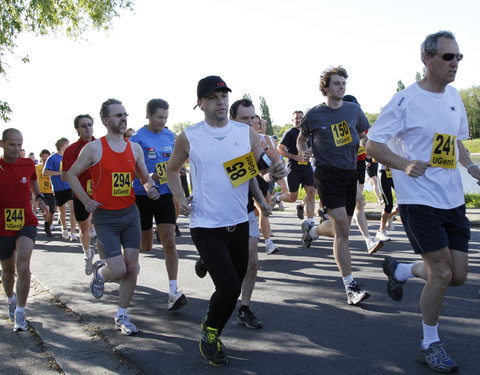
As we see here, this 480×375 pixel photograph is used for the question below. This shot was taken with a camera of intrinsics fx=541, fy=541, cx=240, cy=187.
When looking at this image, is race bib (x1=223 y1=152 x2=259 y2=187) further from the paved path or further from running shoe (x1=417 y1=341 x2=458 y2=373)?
running shoe (x1=417 y1=341 x2=458 y2=373)

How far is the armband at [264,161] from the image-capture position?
4.00 m

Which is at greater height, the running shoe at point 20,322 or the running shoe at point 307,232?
the running shoe at point 307,232

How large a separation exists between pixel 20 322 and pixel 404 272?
11.8 feet

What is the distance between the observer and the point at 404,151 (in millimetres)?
3805

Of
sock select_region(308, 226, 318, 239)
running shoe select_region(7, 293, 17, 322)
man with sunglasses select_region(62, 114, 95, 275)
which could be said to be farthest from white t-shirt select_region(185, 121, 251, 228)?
sock select_region(308, 226, 318, 239)

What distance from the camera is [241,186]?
4.11 meters

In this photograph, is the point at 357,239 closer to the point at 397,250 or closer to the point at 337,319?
the point at 397,250

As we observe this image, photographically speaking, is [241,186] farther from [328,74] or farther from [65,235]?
[65,235]

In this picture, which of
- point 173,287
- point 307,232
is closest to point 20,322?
point 173,287

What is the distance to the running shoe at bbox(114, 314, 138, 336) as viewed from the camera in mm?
4804

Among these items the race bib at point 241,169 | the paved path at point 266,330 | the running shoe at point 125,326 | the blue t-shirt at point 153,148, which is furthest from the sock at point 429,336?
the blue t-shirt at point 153,148

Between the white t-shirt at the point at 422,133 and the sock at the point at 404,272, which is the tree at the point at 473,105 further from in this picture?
the white t-shirt at the point at 422,133

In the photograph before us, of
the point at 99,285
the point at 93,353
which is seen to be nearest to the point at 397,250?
the point at 99,285

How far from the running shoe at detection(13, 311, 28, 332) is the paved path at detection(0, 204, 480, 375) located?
9 cm
